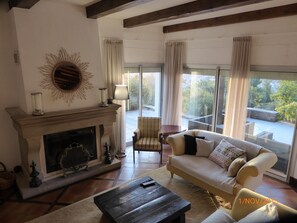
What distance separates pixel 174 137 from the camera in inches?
159

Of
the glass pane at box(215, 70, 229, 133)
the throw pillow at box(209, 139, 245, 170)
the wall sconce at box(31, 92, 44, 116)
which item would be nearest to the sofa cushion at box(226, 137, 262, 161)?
the throw pillow at box(209, 139, 245, 170)

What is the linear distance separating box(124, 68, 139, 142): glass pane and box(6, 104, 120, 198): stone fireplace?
1195 mm

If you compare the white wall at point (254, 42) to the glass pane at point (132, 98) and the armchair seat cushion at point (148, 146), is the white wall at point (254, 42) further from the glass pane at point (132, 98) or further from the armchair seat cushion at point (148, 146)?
the armchair seat cushion at point (148, 146)

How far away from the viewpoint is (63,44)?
3783mm

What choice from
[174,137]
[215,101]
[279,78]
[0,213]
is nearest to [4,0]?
[0,213]

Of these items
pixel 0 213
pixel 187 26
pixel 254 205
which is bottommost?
pixel 0 213

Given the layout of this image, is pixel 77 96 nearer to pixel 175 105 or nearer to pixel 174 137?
pixel 174 137

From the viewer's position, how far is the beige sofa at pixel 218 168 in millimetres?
3074

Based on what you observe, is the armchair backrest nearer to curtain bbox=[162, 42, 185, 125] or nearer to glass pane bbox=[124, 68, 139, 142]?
glass pane bbox=[124, 68, 139, 142]

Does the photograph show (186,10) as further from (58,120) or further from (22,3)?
(58,120)

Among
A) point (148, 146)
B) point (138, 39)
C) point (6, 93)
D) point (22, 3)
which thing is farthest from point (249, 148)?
point (6, 93)

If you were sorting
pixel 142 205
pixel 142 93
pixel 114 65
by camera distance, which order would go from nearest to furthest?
pixel 142 205
pixel 114 65
pixel 142 93

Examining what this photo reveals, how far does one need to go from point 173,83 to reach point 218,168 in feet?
9.05

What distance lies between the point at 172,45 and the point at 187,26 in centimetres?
61
